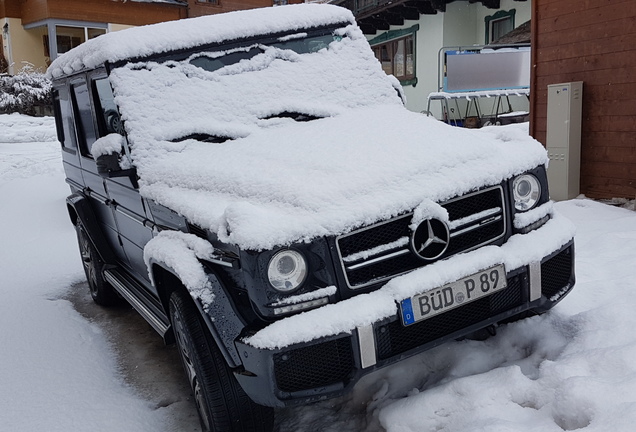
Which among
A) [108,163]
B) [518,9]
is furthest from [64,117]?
[518,9]

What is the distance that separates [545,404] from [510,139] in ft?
4.91

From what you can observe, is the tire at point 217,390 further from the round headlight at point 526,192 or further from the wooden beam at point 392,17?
the wooden beam at point 392,17

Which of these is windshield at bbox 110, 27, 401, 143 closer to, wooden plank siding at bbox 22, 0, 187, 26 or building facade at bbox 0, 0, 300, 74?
building facade at bbox 0, 0, 300, 74

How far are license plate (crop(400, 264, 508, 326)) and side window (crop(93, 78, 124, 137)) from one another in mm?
1973

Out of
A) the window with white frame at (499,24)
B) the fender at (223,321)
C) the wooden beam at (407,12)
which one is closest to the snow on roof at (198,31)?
the fender at (223,321)

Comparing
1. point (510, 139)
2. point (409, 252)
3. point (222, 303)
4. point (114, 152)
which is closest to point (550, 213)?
point (510, 139)

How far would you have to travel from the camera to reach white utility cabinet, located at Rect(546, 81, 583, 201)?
23.5ft

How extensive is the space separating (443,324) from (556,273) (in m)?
0.73

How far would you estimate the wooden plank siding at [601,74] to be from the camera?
22.1 feet

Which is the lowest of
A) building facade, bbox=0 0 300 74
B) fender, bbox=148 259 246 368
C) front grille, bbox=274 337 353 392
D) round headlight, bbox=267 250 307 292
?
front grille, bbox=274 337 353 392

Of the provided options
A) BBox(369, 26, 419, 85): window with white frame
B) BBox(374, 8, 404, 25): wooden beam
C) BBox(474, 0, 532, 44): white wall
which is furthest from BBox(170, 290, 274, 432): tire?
BBox(374, 8, 404, 25): wooden beam

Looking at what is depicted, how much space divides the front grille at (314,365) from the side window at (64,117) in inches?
131


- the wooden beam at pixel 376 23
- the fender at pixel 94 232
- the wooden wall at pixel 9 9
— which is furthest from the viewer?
the wooden wall at pixel 9 9

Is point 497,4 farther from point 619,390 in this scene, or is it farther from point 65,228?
point 619,390
